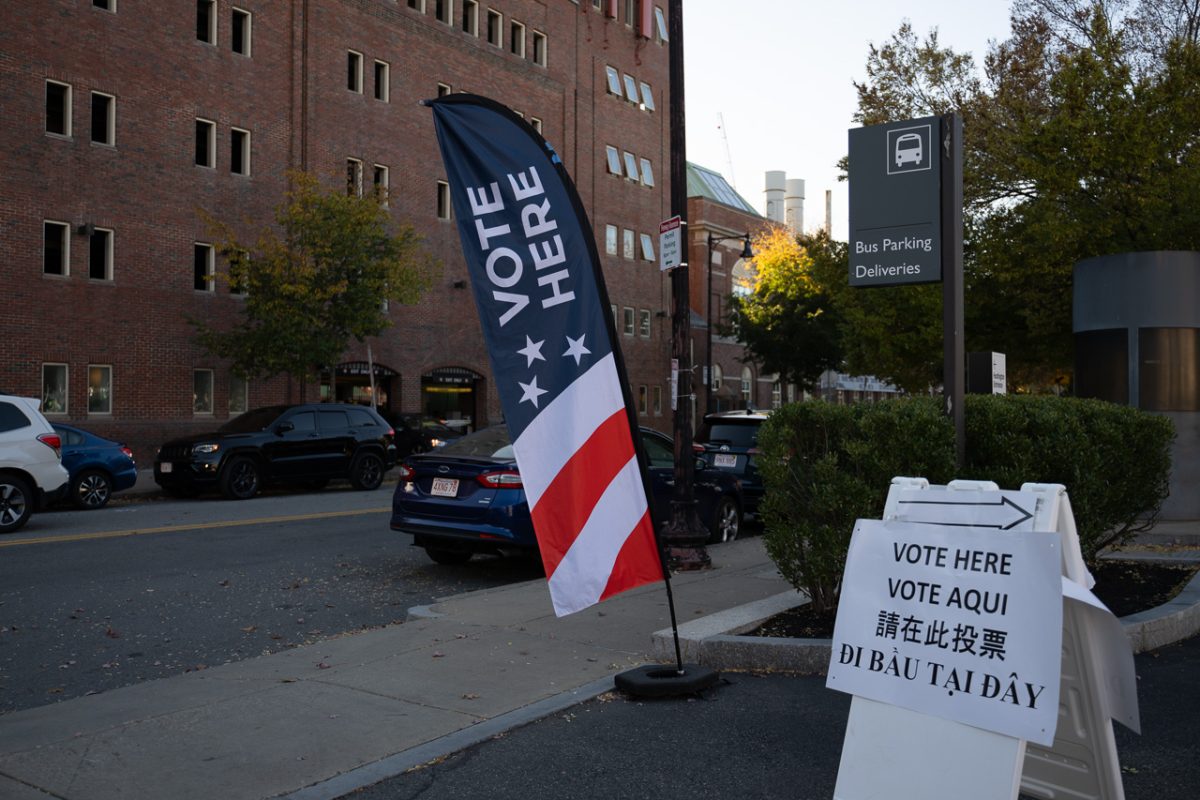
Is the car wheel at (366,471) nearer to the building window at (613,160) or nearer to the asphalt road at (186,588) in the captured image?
the asphalt road at (186,588)

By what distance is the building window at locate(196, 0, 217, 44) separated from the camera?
95.1 ft

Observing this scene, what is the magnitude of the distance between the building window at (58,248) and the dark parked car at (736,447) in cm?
1774

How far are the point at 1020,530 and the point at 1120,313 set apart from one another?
1120 cm

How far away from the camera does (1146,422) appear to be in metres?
9.40

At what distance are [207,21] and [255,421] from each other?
14.0 meters

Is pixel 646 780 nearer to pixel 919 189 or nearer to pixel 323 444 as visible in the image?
pixel 919 189

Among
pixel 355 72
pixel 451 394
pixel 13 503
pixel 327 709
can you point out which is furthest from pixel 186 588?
pixel 451 394

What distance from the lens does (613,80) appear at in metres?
45.2

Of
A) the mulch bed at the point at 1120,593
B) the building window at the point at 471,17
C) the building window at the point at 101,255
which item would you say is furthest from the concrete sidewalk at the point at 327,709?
the building window at the point at 471,17

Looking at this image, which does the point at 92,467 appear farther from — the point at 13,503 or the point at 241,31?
the point at 241,31

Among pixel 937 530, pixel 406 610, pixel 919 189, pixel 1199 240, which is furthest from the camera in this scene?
pixel 1199 240

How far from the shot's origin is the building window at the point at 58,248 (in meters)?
25.6

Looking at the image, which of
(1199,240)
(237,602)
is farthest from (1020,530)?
(1199,240)

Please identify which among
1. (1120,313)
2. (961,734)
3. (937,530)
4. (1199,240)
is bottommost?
(961,734)
